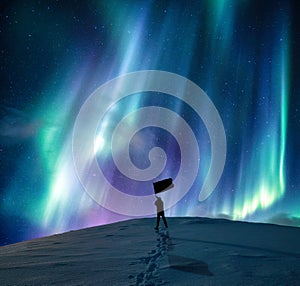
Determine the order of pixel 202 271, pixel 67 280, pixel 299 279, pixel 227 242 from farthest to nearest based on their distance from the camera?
pixel 227 242 → pixel 202 271 → pixel 67 280 → pixel 299 279

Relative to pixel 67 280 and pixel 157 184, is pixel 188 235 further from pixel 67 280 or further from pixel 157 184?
pixel 67 280

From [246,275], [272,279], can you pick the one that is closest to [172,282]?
[246,275]

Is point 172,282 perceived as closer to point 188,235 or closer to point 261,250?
point 261,250

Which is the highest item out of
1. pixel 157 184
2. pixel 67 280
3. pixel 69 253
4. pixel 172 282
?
pixel 157 184

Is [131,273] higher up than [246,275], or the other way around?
[131,273]

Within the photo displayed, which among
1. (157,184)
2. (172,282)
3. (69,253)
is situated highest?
(157,184)

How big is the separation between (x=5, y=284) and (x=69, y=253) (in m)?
2.91

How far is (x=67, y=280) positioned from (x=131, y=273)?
47.8 inches

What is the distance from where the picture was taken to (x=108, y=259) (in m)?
6.82

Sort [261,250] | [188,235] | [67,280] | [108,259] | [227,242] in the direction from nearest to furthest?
[67,280] → [108,259] → [261,250] → [227,242] → [188,235]

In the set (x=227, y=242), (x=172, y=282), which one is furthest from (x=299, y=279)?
(x=227, y=242)

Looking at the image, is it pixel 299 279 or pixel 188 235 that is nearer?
pixel 299 279

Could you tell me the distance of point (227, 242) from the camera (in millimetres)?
8828

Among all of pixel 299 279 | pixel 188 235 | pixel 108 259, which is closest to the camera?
pixel 299 279
